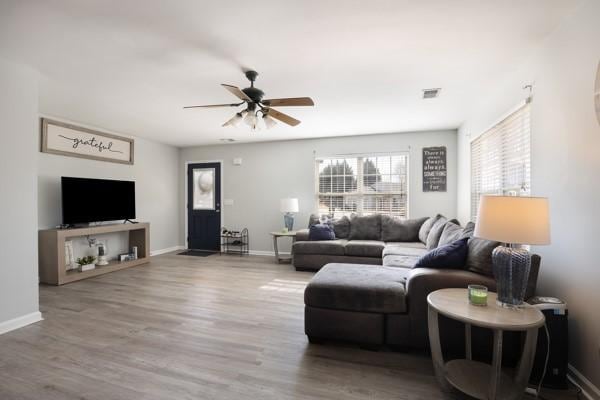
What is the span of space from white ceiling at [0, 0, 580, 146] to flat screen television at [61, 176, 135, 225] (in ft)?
3.82

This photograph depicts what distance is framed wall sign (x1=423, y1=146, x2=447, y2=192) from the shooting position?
5.12 meters

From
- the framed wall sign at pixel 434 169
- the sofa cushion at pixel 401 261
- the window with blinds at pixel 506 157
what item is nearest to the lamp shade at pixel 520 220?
the window with blinds at pixel 506 157

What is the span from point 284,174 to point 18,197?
13.5ft

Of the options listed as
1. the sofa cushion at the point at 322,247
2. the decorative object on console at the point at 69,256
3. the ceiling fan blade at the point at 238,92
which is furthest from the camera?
the sofa cushion at the point at 322,247

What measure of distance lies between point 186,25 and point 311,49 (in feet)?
3.20

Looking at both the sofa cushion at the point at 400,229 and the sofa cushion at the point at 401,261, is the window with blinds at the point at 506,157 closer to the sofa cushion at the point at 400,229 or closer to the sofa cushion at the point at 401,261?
the sofa cushion at the point at 400,229

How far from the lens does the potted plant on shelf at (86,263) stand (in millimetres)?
4363

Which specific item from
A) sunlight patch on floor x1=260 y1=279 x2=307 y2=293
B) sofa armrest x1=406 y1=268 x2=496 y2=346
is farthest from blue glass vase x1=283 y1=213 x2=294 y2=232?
sofa armrest x1=406 y1=268 x2=496 y2=346

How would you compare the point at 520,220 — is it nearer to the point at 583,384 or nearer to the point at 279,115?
the point at 583,384

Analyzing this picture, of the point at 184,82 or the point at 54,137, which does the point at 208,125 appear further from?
the point at 54,137

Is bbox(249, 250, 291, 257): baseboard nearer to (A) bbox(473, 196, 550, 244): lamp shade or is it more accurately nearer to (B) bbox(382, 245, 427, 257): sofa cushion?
(B) bbox(382, 245, 427, 257): sofa cushion

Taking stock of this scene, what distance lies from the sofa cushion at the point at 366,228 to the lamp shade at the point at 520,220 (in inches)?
133

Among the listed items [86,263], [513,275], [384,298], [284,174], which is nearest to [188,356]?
[384,298]

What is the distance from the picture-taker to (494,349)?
4.96ft
